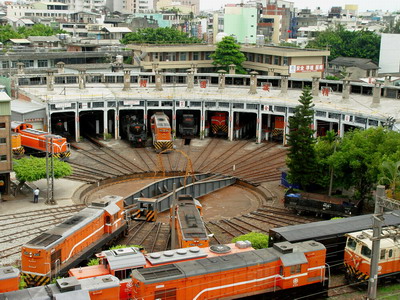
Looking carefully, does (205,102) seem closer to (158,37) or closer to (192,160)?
(192,160)

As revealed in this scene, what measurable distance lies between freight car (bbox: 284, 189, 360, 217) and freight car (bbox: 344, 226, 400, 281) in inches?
347

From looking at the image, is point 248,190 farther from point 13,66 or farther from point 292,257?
point 13,66

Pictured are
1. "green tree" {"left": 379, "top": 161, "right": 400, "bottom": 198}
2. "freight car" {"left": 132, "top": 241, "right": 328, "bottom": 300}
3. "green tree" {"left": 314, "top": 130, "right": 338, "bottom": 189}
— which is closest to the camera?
"freight car" {"left": 132, "top": 241, "right": 328, "bottom": 300}

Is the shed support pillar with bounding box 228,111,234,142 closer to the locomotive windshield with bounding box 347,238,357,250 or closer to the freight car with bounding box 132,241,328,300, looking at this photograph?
the locomotive windshield with bounding box 347,238,357,250

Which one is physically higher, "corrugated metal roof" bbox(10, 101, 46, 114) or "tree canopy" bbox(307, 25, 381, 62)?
"tree canopy" bbox(307, 25, 381, 62)

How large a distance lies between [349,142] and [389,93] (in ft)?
74.6

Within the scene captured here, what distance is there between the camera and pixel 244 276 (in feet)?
74.3

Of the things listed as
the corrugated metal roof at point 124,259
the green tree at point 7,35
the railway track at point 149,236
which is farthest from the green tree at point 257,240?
the green tree at point 7,35

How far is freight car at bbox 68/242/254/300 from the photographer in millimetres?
21750

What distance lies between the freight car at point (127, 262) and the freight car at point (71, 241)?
238 cm

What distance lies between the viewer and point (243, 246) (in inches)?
964

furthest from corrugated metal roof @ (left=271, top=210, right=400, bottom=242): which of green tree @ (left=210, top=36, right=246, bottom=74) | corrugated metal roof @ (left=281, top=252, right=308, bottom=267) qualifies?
green tree @ (left=210, top=36, right=246, bottom=74)

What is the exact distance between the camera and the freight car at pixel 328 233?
1014 inches

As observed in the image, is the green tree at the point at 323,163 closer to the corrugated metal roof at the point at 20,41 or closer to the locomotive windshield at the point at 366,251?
the locomotive windshield at the point at 366,251
